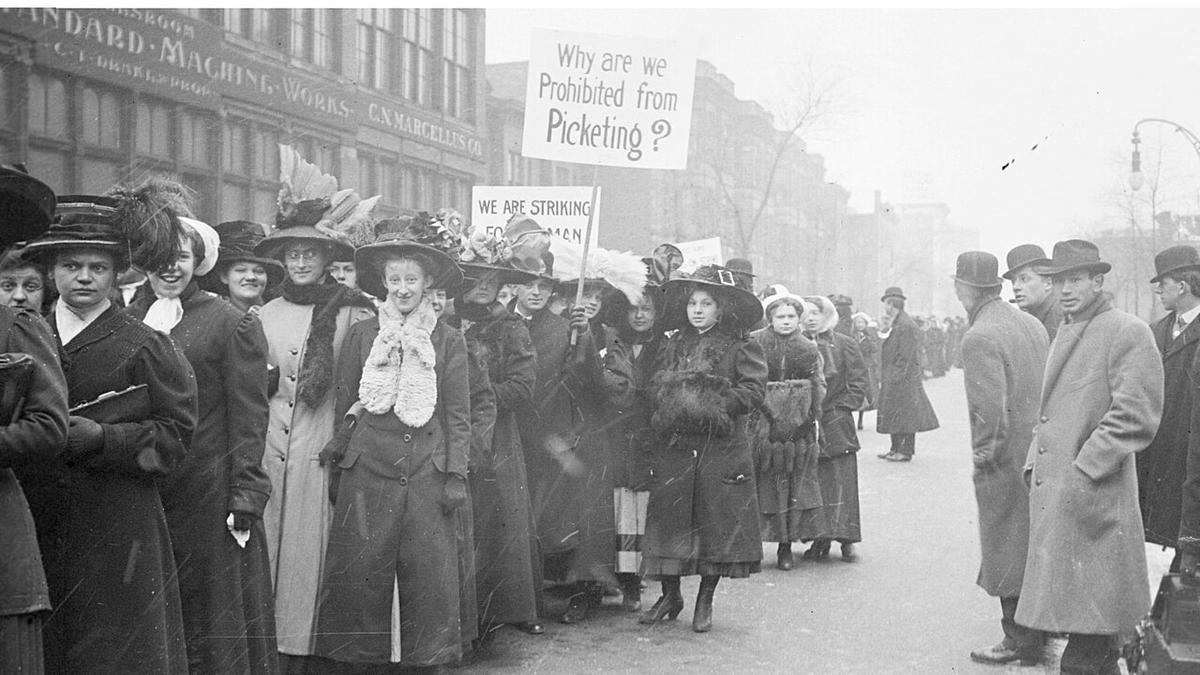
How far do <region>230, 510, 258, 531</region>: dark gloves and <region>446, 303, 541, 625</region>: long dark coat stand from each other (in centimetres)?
172

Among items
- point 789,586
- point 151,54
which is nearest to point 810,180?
point 151,54

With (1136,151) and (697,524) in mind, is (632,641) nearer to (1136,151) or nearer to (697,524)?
(697,524)

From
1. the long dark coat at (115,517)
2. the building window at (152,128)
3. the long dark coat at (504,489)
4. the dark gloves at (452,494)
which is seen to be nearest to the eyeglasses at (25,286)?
the long dark coat at (115,517)

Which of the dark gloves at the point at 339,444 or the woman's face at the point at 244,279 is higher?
the woman's face at the point at 244,279

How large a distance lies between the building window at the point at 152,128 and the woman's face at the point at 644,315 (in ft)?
33.8

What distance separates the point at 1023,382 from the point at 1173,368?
1.01 metres

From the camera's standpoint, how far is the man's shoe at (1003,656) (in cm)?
570

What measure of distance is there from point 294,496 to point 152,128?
11.8 meters

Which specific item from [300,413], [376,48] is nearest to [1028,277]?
[300,413]

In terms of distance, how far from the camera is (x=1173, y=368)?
20.3 feet

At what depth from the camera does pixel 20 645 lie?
281cm

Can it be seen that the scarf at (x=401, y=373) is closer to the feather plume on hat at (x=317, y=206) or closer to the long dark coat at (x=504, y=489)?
the feather plume on hat at (x=317, y=206)

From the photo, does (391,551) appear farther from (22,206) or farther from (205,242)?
(22,206)

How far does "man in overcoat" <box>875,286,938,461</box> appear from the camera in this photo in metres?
15.0
